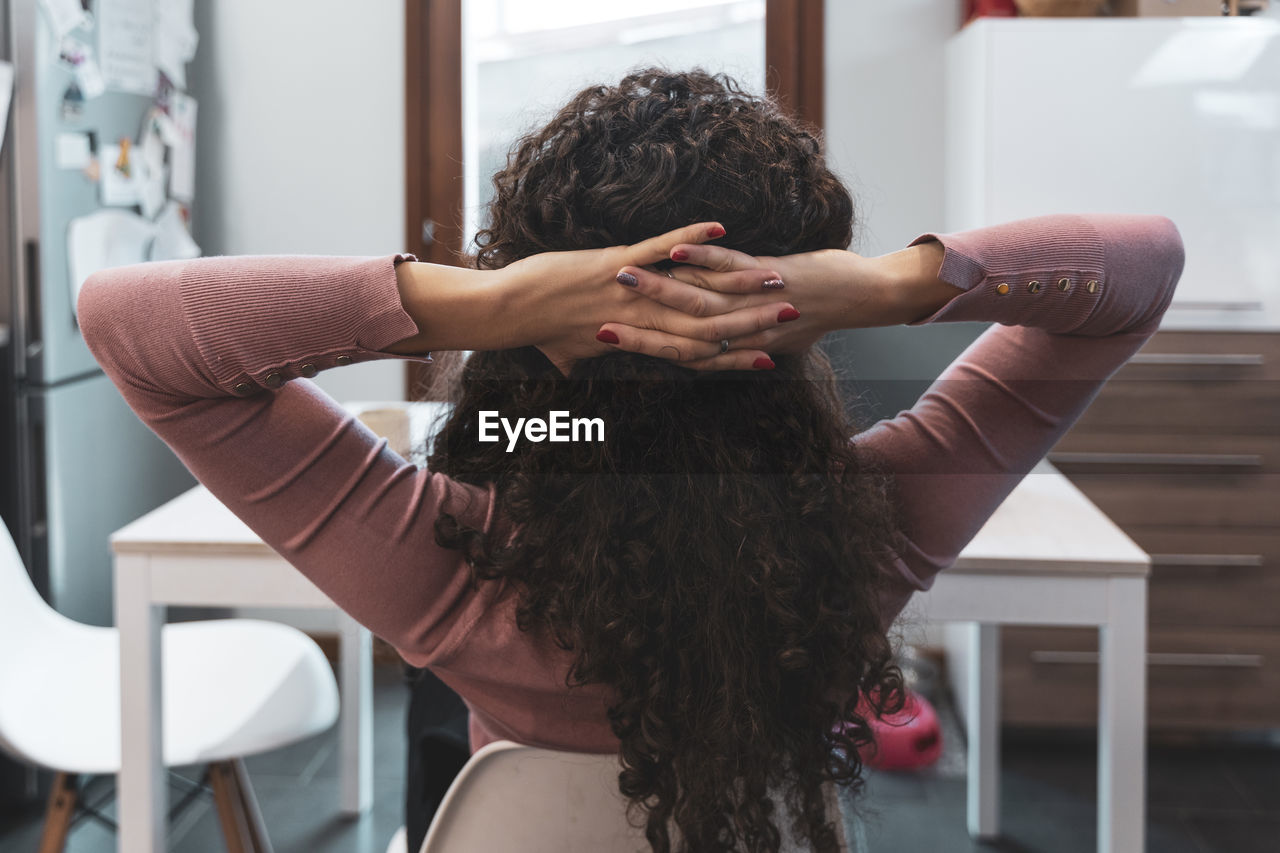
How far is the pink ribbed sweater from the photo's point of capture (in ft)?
1.43

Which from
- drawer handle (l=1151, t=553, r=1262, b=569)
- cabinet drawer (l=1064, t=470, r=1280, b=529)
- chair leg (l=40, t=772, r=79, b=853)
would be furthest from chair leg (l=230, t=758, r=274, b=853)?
drawer handle (l=1151, t=553, r=1262, b=569)

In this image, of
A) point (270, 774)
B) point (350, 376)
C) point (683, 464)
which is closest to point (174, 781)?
point (270, 774)

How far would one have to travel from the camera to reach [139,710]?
3.06ft

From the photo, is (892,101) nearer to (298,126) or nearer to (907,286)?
(298,126)

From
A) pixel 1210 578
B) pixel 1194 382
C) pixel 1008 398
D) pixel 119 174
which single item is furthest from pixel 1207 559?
pixel 119 174

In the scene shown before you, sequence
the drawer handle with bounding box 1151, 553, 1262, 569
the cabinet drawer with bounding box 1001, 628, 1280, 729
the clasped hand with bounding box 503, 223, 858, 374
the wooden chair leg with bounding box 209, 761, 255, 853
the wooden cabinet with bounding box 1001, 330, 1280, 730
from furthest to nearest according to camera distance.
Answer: the cabinet drawer with bounding box 1001, 628, 1280, 729 < the drawer handle with bounding box 1151, 553, 1262, 569 < the wooden cabinet with bounding box 1001, 330, 1280, 730 < the wooden chair leg with bounding box 209, 761, 255, 853 < the clasped hand with bounding box 503, 223, 858, 374

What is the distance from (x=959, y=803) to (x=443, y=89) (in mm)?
1185

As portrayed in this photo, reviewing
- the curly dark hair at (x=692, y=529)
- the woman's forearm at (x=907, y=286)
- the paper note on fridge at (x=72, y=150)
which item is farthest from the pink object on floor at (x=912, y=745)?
the paper note on fridge at (x=72, y=150)

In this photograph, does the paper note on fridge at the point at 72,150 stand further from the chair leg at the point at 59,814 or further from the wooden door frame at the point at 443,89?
the chair leg at the point at 59,814

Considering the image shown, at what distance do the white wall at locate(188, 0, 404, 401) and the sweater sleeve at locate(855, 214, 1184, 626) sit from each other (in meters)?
0.43

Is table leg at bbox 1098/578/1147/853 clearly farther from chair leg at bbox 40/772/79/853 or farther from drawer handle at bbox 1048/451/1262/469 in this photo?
chair leg at bbox 40/772/79/853

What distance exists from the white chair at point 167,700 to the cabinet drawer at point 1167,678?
3.48 ft

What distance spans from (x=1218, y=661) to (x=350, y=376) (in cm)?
130

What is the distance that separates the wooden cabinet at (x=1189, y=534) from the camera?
1.27 metres
